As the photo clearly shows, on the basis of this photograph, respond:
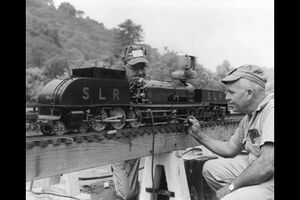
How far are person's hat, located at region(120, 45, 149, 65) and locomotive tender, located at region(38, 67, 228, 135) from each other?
1.14ft

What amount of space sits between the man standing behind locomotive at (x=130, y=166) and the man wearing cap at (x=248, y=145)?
218 cm

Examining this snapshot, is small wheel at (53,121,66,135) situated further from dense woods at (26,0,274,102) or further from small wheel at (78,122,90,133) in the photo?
dense woods at (26,0,274,102)

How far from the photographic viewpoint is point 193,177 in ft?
19.6

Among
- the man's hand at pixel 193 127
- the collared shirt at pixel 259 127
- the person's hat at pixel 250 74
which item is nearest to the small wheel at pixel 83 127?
the man's hand at pixel 193 127

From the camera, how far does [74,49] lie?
53750mm

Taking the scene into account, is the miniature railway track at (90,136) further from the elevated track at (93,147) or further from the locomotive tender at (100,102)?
the locomotive tender at (100,102)

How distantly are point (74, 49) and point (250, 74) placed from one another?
52.9 m

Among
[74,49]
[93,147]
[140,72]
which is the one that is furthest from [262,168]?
[74,49]

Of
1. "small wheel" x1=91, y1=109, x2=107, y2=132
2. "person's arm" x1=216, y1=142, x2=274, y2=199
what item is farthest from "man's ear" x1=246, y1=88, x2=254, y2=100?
"small wheel" x1=91, y1=109, x2=107, y2=132

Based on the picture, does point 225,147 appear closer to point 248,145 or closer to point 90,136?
point 248,145

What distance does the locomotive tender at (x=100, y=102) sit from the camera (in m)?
5.21

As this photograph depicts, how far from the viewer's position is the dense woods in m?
21.7

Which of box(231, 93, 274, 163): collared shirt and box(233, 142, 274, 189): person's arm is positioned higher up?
box(231, 93, 274, 163): collared shirt
